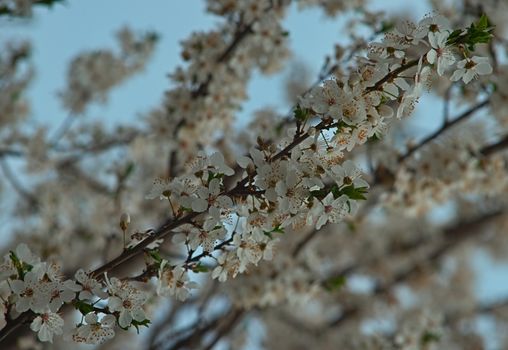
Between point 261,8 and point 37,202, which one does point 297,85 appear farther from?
point 261,8

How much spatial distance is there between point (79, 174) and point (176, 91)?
2.43 m

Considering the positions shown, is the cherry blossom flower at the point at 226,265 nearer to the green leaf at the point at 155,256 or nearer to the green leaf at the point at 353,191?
the green leaf at the point at 155,256

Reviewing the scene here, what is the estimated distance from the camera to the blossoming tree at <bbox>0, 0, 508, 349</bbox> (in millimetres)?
1697

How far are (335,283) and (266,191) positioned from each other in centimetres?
186

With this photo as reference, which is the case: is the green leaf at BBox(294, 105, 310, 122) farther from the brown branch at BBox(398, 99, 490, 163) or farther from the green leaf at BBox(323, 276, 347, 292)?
the green leaf at BBox(323, 276, 347, 292)

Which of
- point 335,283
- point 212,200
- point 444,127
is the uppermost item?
point 212,200

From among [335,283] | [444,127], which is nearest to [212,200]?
[335,283]

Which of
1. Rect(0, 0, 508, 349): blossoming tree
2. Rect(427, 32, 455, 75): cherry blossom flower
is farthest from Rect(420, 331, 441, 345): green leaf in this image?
Rect(427, 32, 455, 75): cherry blossom flower

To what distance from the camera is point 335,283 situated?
3395mm

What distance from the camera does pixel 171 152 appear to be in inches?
142

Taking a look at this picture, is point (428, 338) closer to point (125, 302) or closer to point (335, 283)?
point (335, 283)

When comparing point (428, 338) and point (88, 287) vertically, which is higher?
point (88, 287)

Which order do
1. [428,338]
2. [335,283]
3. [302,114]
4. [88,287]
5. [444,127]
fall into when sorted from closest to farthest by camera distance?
[88,287] < [302,114] < [444,127] < [335,283] < [428,338]

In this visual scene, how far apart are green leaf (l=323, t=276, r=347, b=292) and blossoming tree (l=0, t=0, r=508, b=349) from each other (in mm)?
12
